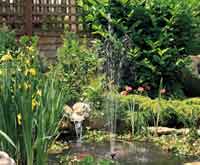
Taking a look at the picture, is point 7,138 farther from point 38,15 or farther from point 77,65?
point 38,15

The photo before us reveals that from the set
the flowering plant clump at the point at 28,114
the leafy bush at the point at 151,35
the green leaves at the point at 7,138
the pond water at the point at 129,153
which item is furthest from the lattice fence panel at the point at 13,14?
the green leaves at the point at 7,138

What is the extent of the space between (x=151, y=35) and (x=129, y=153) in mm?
4176

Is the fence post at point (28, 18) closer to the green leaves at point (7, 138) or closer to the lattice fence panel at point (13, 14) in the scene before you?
the lattice fence panel at point (13, 14)

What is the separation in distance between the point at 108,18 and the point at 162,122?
281 centimetres

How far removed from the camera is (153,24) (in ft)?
36.1

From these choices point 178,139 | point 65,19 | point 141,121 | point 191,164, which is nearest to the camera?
point 191,164

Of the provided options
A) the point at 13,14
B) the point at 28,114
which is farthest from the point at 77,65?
the point at 28,114

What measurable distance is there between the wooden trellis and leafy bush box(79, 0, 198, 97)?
103cm

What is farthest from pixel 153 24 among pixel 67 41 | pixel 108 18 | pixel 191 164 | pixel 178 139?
pixel 191 164

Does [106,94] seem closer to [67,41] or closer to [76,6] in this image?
[67,41]

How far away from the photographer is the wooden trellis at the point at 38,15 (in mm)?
11609

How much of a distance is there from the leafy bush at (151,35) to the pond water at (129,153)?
2.89 meters

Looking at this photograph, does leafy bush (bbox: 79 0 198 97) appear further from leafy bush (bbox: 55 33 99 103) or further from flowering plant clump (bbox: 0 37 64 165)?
flowering plant clump (bbox: 0 37 64 165)

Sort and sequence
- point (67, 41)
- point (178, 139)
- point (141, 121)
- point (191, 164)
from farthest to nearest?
point (67, 41)
point (141, 121)
point (178, 139)
point (191, 164)
